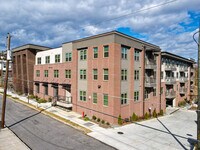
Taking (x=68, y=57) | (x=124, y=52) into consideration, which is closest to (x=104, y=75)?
(x=124, y=52)

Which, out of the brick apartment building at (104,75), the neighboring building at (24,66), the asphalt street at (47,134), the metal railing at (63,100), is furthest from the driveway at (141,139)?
the neighboring building at (24,66)

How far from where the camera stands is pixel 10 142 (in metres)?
14.8

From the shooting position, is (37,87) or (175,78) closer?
(37,87)

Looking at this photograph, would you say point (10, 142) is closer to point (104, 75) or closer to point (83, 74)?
point (104, 75)

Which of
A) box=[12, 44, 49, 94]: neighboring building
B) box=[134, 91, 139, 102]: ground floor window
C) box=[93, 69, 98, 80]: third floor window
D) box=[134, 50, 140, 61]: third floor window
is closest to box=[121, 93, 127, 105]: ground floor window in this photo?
box=[134, 91, 139, 102]: ground floor window

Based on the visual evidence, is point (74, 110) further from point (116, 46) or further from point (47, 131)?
point (116, 46)

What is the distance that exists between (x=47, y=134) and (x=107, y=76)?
10.6m

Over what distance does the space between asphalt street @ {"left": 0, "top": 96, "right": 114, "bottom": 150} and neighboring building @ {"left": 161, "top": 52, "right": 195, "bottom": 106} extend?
23788mm

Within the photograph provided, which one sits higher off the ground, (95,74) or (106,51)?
(106,51)

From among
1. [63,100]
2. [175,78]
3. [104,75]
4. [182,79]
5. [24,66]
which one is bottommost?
[63,100]

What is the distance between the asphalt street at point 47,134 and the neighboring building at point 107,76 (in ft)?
12.1

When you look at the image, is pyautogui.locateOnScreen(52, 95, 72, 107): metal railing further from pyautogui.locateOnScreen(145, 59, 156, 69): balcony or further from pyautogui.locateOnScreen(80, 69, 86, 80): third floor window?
pyautogui.locateOnScreen(145, 59, 156, 69): balcony

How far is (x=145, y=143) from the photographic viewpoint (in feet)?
51.5

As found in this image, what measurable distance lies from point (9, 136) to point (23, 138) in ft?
5.06
